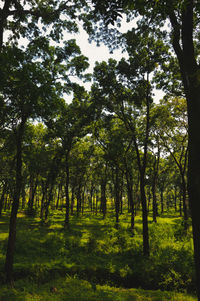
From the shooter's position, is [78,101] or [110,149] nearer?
[78,101]

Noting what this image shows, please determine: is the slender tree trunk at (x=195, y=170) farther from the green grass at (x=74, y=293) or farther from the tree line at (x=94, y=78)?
the green grass at (x=74, y=293)

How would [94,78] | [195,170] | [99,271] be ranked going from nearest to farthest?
[195,170] < [99,271] < [94,78]

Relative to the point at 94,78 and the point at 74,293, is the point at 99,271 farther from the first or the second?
the point at 94,78

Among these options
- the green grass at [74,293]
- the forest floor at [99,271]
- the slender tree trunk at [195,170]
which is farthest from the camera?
the forest floor at [99,271]

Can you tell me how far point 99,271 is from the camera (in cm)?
1252

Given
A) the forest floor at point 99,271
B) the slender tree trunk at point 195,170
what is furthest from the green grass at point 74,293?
the slender tree trunk at point 195,170

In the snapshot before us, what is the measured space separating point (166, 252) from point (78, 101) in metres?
17.9

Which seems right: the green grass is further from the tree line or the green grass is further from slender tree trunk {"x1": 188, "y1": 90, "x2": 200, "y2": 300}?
slender tree trunk {"x1": 188, "y1": 90, "x2": 200, "y2": 300}

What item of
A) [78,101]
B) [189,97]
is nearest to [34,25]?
[189,97]

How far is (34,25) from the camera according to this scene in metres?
9.44

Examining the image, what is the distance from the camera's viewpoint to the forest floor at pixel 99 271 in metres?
9.73

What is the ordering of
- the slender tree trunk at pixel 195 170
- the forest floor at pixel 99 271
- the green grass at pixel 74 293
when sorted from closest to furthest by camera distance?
the slender tree trunk at pixel 195 170, the green grass at pixel 74 293, the forest floor at pixel 99 271

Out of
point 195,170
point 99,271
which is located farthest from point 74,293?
point 195,170

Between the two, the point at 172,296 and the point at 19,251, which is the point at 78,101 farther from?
the point at 172,296
